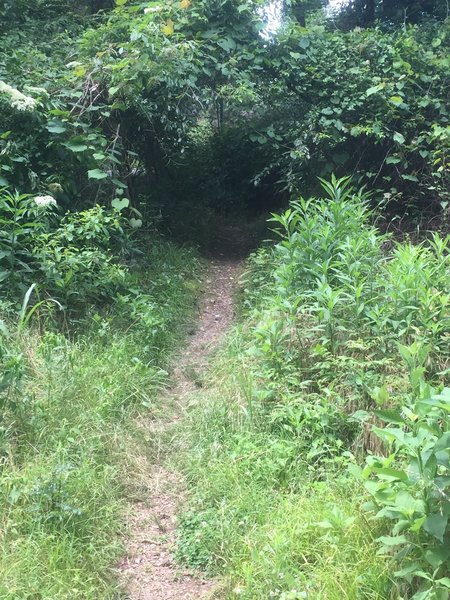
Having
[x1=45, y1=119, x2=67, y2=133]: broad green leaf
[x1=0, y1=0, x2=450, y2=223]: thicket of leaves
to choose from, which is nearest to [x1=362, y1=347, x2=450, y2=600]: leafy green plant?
[x1=0, y1=0, x2=450, y2=223]: thicket of leaves

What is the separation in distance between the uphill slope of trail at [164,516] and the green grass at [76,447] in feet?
0.33

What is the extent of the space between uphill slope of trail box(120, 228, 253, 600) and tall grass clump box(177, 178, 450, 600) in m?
0.10

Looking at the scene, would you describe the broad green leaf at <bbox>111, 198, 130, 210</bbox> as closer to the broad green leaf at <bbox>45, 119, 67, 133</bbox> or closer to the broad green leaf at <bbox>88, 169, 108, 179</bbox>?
the broad green leaf at <bbox>88, 169, 108, 179</bbox>

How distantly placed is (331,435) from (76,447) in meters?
1.56

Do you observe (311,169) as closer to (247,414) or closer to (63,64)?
(63,64)

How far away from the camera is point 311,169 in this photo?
23.5 ft

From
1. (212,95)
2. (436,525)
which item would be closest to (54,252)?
(212,95)

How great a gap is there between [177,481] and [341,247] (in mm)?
2261

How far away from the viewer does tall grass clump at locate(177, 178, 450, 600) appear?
2.12 m

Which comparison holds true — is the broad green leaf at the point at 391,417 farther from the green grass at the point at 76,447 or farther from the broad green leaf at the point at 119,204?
the broad green leaf at the point at 119,204

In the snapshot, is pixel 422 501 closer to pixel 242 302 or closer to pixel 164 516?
pixel 164 516

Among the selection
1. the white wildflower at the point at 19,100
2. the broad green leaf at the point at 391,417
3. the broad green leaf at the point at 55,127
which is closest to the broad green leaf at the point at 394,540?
the broad green leaf at the point at 391,417

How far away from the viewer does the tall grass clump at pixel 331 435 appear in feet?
6.97

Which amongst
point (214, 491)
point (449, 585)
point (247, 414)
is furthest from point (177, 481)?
point (449, 585)
